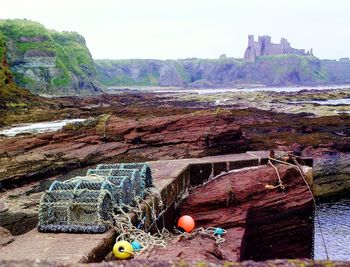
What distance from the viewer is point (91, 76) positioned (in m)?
140

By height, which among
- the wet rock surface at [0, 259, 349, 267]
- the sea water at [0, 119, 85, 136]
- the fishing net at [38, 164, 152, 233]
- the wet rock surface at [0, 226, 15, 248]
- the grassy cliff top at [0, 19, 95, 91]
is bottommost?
the sea water at [0, 119, 85, 136]

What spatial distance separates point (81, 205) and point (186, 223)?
280 centimetres

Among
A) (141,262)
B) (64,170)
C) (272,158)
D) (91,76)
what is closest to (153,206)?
(272,158)

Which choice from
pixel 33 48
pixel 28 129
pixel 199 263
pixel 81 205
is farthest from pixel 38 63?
pixel 199 263

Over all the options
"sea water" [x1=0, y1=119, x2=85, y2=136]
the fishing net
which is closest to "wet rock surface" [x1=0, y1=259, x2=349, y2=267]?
the fishing net

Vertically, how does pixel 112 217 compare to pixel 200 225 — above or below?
above

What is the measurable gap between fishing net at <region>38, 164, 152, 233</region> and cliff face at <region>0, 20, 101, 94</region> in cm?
8617

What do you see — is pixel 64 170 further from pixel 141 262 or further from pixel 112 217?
pixel 141 262

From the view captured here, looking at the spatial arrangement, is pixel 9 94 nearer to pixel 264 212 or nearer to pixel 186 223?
pixel 186 223

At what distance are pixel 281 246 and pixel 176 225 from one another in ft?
6.70

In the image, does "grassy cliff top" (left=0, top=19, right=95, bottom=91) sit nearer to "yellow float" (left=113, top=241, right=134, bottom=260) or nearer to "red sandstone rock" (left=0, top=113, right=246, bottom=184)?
"red sandstone rock" (left=0, top=113, right=246, bottom=184)

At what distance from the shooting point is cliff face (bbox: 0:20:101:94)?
3698 inches

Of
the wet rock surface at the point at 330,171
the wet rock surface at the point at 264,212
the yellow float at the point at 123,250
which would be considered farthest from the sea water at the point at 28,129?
the yellow float at the point at 123,250

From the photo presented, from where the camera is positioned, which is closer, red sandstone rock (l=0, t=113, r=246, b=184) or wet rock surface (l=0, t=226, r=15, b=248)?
wet rock surface (l=0, t=226, r=15, b=248)
